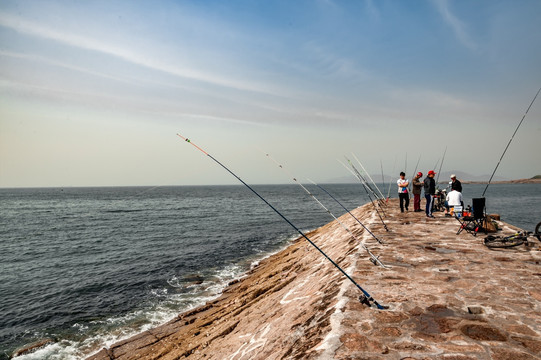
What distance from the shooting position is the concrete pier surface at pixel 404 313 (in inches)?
126

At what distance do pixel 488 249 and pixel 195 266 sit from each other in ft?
48.8

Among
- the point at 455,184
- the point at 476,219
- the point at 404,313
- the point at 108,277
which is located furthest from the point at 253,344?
the point at 108,277

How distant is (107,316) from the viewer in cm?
1138

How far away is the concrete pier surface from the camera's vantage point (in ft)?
10.5

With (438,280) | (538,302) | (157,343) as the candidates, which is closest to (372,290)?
(438,280)

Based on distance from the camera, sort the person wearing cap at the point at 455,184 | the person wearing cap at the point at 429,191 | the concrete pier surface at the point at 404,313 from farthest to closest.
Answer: the person wearing cap at the point at 429,191 → the person wearing cap at the point at 455,184 → the concrete pier surface at the point at 404,313

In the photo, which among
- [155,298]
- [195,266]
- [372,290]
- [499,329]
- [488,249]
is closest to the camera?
[499,329]

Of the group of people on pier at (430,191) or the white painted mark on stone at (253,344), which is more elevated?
the group of people on pier at (430,191)

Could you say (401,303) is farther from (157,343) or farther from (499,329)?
(157,343)

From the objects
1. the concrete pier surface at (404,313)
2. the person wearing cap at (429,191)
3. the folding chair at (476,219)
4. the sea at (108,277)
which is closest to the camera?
the concrete pier surface at (404,313)

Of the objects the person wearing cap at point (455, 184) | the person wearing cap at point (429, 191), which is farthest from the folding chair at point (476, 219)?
the person wearing cap at point (429, 191)

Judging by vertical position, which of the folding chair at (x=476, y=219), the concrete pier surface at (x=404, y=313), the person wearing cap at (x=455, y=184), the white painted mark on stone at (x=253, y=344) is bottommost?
the white painted mark on stone at (x=253, y=344)

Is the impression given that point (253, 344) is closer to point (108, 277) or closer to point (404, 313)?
point (404, 313)

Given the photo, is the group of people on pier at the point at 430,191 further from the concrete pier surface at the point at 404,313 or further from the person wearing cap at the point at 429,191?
the concrete pier surface at the point at 404,313
